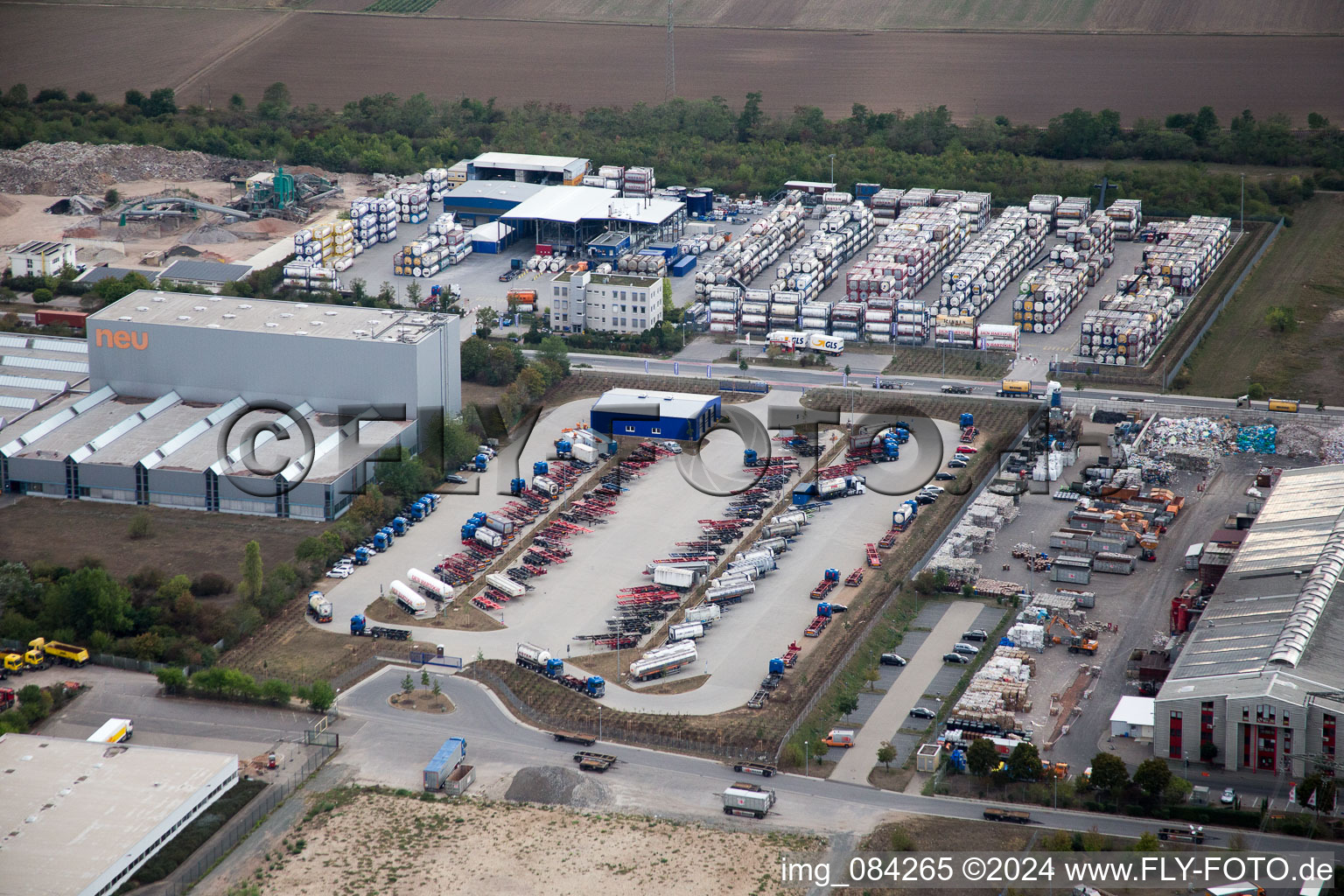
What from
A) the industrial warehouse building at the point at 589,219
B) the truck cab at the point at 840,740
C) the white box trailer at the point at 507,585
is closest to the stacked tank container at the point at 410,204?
the industrial warehouse building at the point at 589,219

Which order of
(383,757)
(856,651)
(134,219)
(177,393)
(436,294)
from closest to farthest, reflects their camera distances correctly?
1. (383,757)
2. (856,651)
3. (177,393)
4. (436,294)
5. (134,219)

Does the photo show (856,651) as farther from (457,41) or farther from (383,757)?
(457,41)

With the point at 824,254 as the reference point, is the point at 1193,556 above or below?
below

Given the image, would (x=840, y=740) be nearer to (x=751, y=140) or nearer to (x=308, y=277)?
(x=308, y=277)

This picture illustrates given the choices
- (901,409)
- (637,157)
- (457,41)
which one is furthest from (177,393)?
(457,41)

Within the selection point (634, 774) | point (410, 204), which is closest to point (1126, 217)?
point (410, 204)

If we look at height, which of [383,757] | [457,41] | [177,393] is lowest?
[383,757]
